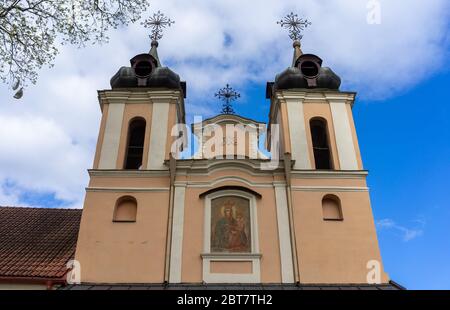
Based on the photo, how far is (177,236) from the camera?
1251 centimetres

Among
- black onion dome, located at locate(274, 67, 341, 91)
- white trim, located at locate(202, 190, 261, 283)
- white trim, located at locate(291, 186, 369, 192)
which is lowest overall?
white trim, located at locate(202, 190, 261, 283)

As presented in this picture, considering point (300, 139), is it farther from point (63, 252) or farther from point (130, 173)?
point (63, 252)

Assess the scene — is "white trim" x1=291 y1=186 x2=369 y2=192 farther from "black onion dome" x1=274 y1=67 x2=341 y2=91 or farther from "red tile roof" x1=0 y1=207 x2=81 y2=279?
"red tile roof" x1=0 y1=207 x2=81 y2=279

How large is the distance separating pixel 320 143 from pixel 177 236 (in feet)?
19.3

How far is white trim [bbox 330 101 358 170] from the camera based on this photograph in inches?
554

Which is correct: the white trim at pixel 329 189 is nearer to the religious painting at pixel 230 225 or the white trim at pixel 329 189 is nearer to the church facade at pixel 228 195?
the church facade at pixel 228 195

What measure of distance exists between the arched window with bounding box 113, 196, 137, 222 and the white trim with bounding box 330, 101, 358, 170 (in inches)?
248

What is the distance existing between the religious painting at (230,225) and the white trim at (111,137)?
3494mm

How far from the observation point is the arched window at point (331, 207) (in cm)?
1320

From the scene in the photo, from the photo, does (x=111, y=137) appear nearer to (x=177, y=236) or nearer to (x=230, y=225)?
(x=177, y=236)

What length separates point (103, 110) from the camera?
15.4 m

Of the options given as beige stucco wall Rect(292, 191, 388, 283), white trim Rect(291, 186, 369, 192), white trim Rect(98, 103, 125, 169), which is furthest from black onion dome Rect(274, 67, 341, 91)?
white trim Rect(98, 103, 125, 169)
